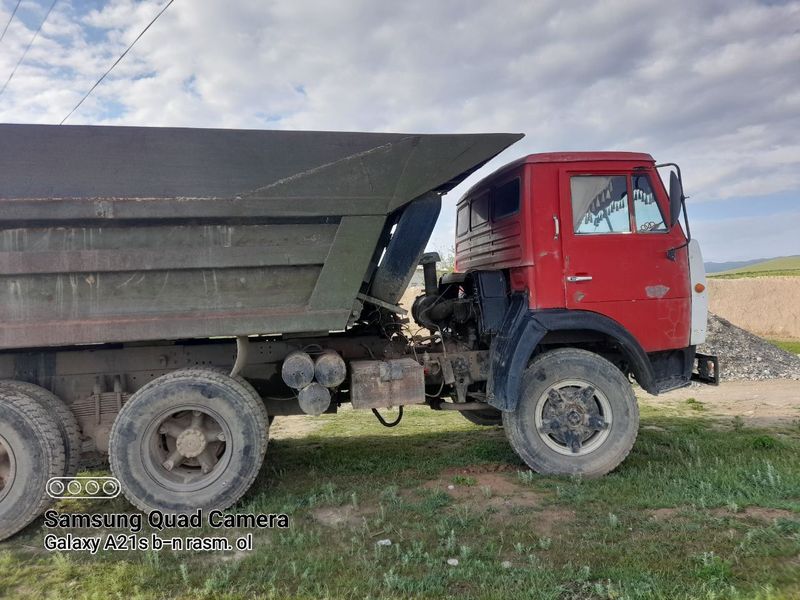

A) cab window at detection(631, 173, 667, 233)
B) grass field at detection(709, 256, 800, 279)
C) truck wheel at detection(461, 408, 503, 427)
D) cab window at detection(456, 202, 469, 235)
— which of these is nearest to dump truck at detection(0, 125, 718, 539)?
cab window at detection(631, 173, 667, 233)

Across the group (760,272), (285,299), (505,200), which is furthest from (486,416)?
(760,272)

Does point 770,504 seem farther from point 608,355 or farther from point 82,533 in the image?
point 82,533

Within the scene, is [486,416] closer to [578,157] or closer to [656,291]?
[656,291]

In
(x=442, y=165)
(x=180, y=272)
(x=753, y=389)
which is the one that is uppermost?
(x=442, y=165)

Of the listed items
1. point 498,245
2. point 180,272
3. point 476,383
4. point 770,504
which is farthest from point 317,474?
point 770,504

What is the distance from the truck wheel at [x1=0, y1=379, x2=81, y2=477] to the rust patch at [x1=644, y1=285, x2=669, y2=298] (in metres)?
5.00

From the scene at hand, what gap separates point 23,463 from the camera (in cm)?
381

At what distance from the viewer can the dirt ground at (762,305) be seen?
20.2 m

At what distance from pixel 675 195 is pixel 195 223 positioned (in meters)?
4.01

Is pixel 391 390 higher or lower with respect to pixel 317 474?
higher

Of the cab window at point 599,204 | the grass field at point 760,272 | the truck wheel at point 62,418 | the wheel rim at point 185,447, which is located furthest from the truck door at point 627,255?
the grass field at point 760,272

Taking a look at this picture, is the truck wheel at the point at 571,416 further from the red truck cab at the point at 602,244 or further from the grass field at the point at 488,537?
the red truck cab at the point at 602,244

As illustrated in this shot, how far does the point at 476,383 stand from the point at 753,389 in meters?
7.46

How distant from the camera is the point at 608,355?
16.9 ft
